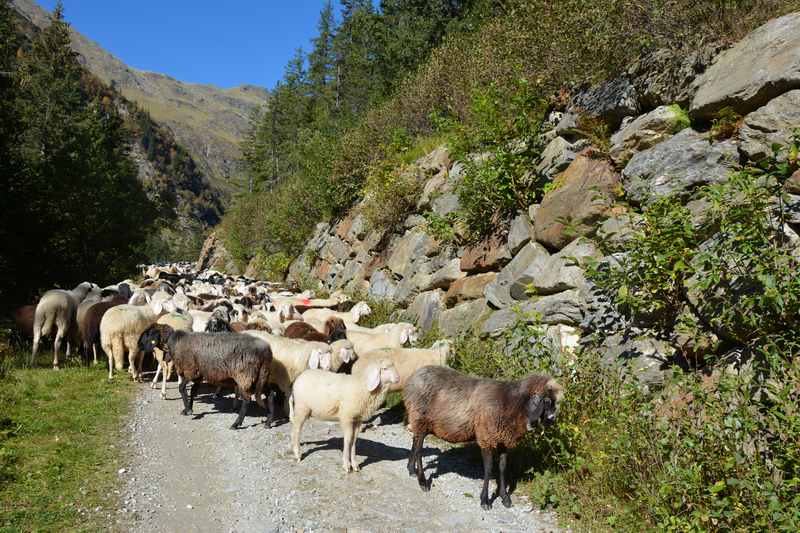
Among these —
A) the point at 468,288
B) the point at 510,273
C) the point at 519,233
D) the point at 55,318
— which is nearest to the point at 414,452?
the point at 510,273

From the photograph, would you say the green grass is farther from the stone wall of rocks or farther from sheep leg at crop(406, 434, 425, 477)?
the stone wall of rocks

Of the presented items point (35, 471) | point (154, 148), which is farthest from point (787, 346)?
point (154, 148)

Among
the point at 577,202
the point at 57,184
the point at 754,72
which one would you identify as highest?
the point at 57,184

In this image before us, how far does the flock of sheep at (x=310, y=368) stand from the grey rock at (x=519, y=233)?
8.57 ft

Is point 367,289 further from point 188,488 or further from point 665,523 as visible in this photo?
point 665,523

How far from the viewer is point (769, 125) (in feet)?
22.4

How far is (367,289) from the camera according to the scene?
58.1ft

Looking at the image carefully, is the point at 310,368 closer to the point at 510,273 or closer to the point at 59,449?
the point at 59,449

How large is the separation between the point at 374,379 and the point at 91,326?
329 inches

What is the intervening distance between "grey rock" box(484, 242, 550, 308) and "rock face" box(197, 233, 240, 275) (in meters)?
36.3

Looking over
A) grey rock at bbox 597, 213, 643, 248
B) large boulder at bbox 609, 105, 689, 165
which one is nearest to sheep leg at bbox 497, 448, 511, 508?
grey rock at bbox 597, 213, 643, 248

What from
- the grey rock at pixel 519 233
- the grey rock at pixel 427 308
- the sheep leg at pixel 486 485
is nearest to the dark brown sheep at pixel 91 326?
the grey rock at pixel 427 308

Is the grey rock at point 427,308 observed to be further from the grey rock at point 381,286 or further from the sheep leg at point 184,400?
the sheep leg at point 184,400

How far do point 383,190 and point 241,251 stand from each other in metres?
26.8
